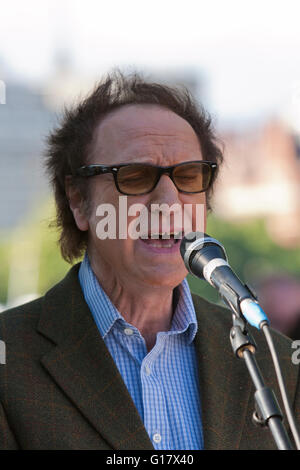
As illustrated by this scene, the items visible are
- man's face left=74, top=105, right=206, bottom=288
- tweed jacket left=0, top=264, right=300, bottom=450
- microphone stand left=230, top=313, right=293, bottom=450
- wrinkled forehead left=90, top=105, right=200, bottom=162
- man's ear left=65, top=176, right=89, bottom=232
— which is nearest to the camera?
microphone stand left=230, top=313, right=293, bottom=450

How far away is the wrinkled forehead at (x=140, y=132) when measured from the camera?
113 inches

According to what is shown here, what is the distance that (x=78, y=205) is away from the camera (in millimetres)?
3150

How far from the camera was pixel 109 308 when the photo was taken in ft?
9.18

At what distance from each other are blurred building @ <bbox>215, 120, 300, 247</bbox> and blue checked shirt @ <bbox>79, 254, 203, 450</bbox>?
48325 mm

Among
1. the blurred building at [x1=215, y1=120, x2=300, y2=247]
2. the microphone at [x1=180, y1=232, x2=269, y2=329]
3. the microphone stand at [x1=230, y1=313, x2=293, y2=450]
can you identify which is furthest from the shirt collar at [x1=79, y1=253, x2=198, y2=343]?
the blurred building at [x1=215, y1=120, x2=300, y2=247]

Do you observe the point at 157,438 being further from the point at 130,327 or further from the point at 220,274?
the point at 220,274

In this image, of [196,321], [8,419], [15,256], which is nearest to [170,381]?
[196,321]

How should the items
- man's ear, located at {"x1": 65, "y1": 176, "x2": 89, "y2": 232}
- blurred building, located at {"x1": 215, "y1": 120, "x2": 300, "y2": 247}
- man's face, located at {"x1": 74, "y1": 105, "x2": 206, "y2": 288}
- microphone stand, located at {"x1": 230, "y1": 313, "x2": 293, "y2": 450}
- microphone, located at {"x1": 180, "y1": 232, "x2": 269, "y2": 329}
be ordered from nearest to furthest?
1. microphone stand, located at {"x1": 230, "y1": 313, "x2": 293, "y2": 450}
2. microphone, located at {"x1": 180, "y1": 232, "x2": 269, "y2": 329}
3. man's face, located at {"x1": 74, "y1": 105, "x2": 206, "y2": 288}
4. man's ear, located at {"x1": 65, "y1": 176, "x2": 89, "y2": 232}
5. blurred building, located at {"x1": 215, "y1": 120, "x2": 300, "y2": 247}

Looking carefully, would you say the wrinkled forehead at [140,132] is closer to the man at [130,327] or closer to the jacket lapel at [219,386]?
the man at [130,327]

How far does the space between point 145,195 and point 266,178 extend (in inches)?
2087

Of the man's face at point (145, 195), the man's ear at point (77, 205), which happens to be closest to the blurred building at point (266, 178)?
the man's ear at point (77, 205)

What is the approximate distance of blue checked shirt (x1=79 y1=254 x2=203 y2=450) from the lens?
102 inches

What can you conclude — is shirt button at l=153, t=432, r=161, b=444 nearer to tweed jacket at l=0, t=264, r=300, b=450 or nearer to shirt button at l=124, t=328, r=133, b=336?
tweed jacket at l=0, t=264, r=300, b=450
